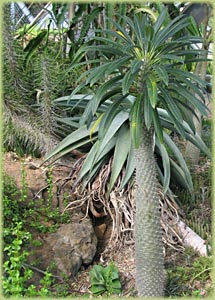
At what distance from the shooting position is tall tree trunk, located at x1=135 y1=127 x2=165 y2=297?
2.13m

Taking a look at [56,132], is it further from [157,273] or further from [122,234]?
[157,273]

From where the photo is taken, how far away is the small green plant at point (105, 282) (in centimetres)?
250

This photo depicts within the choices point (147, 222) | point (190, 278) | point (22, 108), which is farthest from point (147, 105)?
point (22, 108)

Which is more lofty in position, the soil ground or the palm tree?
the palm tree

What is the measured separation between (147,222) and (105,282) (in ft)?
1.91

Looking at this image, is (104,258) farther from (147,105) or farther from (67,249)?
(147,105)

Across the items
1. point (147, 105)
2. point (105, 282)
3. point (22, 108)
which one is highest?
point (147, 105)

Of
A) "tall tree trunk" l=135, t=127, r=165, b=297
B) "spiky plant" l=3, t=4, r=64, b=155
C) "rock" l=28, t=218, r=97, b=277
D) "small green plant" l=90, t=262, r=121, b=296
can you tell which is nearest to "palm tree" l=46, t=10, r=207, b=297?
"tall tree trunk" l=135, t=127, r=165, b=297

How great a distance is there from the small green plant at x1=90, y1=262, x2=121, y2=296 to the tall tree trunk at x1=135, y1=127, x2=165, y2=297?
0.33m

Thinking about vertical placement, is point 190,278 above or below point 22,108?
below

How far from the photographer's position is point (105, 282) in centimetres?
251

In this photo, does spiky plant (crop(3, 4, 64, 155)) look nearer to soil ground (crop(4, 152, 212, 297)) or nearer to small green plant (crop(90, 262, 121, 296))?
soil ground (crop(4, 152, 212, 297))

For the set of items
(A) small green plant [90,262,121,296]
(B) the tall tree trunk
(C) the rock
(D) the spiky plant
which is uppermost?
(D) the spiky plant

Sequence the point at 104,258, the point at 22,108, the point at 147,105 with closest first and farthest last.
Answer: the point at 147,105 < the point at 104,258 < the point at 22,108
